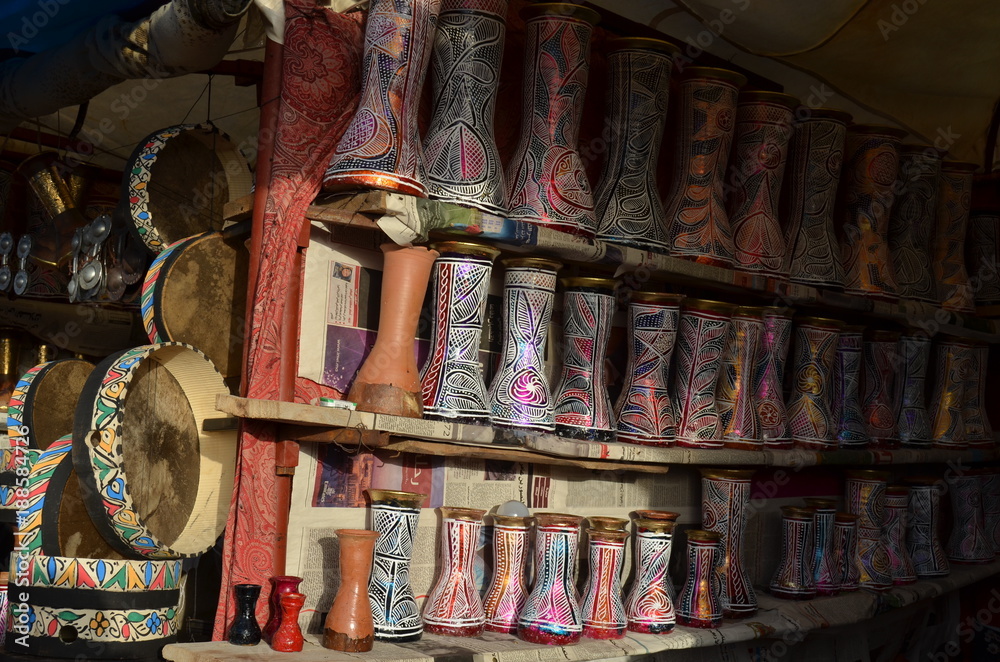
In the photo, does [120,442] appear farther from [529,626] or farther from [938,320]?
[938,320]

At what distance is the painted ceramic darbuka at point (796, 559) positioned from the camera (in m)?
2.97

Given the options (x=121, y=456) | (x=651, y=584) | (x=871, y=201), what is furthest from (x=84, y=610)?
(x=871, y=201)

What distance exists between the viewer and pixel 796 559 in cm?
299

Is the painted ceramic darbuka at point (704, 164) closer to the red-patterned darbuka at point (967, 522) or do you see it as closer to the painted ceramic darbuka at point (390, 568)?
the painted ceramic darbuka at point (390, 568)

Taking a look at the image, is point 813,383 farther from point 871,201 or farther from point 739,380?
point 871,201

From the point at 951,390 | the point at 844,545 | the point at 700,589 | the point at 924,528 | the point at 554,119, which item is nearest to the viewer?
the point at 554,119

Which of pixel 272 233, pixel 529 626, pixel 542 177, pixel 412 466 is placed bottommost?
pixel 529 626

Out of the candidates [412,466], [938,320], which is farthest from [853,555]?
[412,466]

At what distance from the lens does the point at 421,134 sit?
2.43 m

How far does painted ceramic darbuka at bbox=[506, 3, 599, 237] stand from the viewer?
7.98 feet

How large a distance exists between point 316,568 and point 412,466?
12.9 inches

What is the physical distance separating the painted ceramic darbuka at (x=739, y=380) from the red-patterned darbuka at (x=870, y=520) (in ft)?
2.04

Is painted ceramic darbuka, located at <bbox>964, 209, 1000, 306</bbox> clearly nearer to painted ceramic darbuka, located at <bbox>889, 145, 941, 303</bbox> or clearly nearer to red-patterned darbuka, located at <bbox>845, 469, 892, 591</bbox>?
painted ceramic darbuka, located at <bbox>889, 145, 941, 303</bbox>

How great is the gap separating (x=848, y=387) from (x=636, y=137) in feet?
3.93
